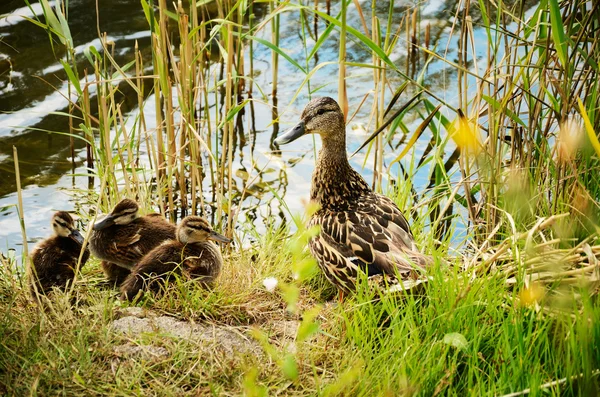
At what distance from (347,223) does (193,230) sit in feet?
2.64

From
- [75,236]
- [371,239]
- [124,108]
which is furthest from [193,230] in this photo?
[124,108]

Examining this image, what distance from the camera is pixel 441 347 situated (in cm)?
310

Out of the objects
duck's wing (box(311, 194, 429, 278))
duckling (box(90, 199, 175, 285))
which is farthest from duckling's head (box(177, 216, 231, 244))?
duck's wing (box(311, 194, 429, 278))

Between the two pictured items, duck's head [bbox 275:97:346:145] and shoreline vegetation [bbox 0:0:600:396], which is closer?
shoreline vegetation [bbox 0:0:600:396]

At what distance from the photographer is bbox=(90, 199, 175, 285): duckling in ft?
13.0

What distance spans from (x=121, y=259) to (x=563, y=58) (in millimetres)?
2376

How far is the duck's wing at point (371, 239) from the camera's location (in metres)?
3.69

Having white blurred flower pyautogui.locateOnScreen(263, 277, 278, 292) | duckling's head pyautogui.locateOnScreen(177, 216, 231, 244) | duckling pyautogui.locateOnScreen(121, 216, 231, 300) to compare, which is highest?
duckling's head pyautogui.locateOnScreen(177, 216, 231, 244)

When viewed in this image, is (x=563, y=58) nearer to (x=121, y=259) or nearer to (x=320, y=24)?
(x=121, y=259)

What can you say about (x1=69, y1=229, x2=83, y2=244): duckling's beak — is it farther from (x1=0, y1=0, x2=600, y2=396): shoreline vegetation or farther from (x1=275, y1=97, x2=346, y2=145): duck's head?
(x1=275, y1=97, x2=346, y2=145): duck's head

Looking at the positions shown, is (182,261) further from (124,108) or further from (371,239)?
(124,108)

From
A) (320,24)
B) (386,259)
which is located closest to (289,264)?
(386,259)

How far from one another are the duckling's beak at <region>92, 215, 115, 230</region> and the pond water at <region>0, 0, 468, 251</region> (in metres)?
1.17

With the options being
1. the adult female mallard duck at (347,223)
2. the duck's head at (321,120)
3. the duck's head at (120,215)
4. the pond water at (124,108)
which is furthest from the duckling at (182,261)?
the pond water at (124,108)
